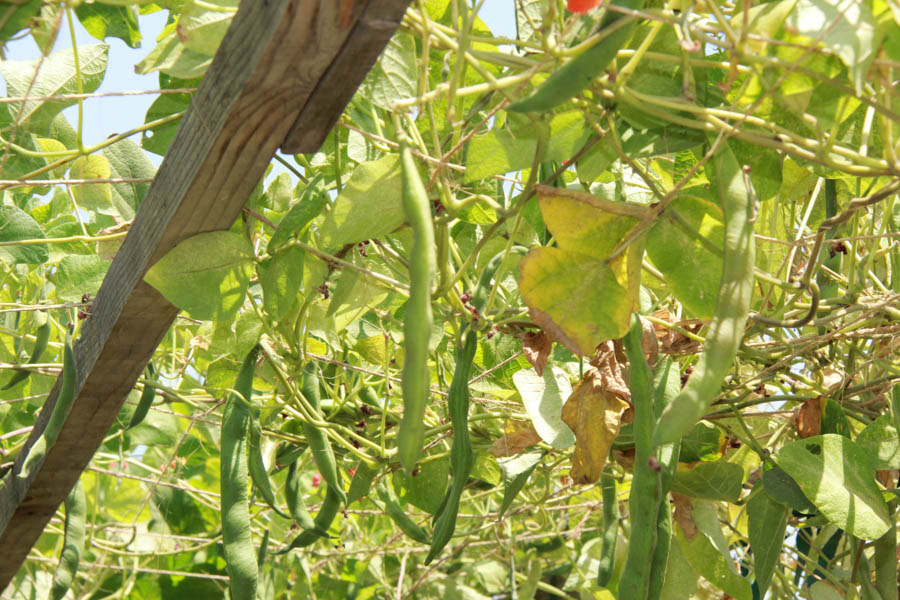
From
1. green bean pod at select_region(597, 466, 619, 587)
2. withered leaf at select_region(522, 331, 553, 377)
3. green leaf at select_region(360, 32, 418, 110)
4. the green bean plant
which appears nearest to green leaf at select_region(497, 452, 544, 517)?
the green bean plant

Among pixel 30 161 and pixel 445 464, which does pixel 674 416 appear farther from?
pixel 30 161

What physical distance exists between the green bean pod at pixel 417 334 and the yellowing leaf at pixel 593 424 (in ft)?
1.42

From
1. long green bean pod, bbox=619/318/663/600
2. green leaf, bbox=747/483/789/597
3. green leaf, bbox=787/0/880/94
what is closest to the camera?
green leaf, bbox=787/0/880/94

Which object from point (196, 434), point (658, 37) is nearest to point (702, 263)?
point (658, 37)

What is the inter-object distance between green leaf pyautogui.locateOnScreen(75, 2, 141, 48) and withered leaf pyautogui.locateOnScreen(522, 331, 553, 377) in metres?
0.59

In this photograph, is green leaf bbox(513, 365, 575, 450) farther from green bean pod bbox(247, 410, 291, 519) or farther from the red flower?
the red flower

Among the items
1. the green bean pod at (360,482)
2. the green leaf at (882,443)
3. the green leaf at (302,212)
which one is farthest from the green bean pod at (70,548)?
the green leaf at (882,443)

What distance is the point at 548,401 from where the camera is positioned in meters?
1.09

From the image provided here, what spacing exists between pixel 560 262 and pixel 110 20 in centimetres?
64

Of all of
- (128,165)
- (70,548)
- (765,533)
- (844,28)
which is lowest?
(70,548)

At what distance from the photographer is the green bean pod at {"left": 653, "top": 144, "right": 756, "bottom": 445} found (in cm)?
57

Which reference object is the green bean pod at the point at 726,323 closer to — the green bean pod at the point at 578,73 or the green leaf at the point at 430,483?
the green bean pod at the point at 578,73

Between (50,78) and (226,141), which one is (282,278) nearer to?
(226,141)

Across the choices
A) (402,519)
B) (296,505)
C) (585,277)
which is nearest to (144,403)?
(296,505)
